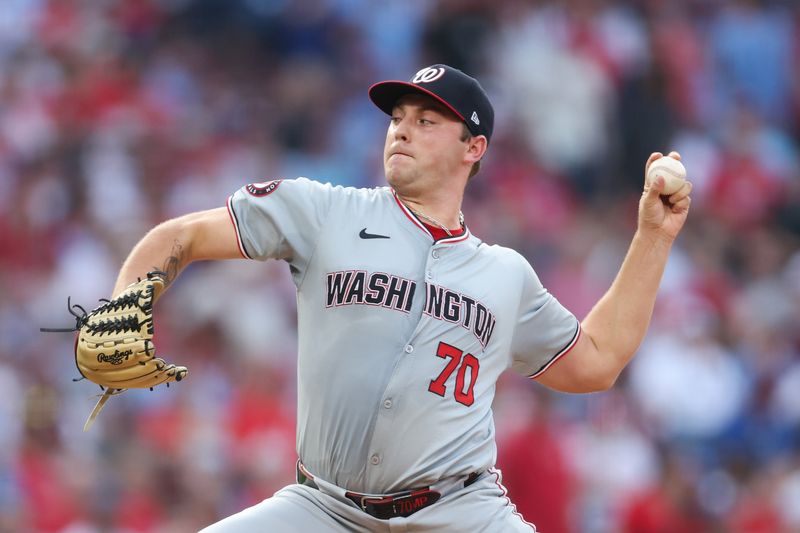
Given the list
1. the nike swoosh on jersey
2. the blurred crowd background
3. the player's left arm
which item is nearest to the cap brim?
the nike swoosh on jersey

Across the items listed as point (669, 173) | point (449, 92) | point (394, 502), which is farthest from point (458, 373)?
point (669, 173)

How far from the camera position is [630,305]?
4.89 metres

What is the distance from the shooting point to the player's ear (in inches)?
187

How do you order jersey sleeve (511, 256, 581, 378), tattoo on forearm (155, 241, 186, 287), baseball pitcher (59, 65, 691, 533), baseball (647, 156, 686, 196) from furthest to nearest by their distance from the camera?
baseball (647, 156, 686, 196) < jersey sleeve (511, 256, 581, 378) < baseball pitcher (59, 65, 691, 533) < tattoo on forearm (155, 241, 186, 287)

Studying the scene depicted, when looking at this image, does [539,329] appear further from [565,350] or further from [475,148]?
[475,148]

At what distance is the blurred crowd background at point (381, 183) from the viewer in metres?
8.01

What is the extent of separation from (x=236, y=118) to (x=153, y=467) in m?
4.25

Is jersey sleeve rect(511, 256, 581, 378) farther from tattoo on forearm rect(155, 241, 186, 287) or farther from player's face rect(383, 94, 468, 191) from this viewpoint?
tattoo on forearm rect(155, 241, 186, 287)

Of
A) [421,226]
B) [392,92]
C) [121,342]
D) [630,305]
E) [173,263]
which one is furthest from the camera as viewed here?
[630,305]

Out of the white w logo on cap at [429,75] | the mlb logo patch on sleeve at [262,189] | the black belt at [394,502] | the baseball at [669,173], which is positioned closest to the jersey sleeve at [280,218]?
the mlb logo patch on sleeve at [262,189]

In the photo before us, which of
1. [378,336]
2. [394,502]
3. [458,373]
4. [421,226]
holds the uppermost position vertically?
A: [421,226]

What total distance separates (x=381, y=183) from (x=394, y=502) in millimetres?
6430

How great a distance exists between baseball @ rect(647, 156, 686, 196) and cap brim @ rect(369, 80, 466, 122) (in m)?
0.72

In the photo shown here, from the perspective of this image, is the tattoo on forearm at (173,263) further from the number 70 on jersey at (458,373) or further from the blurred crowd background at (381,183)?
the blurred crowd background at (381,183)
